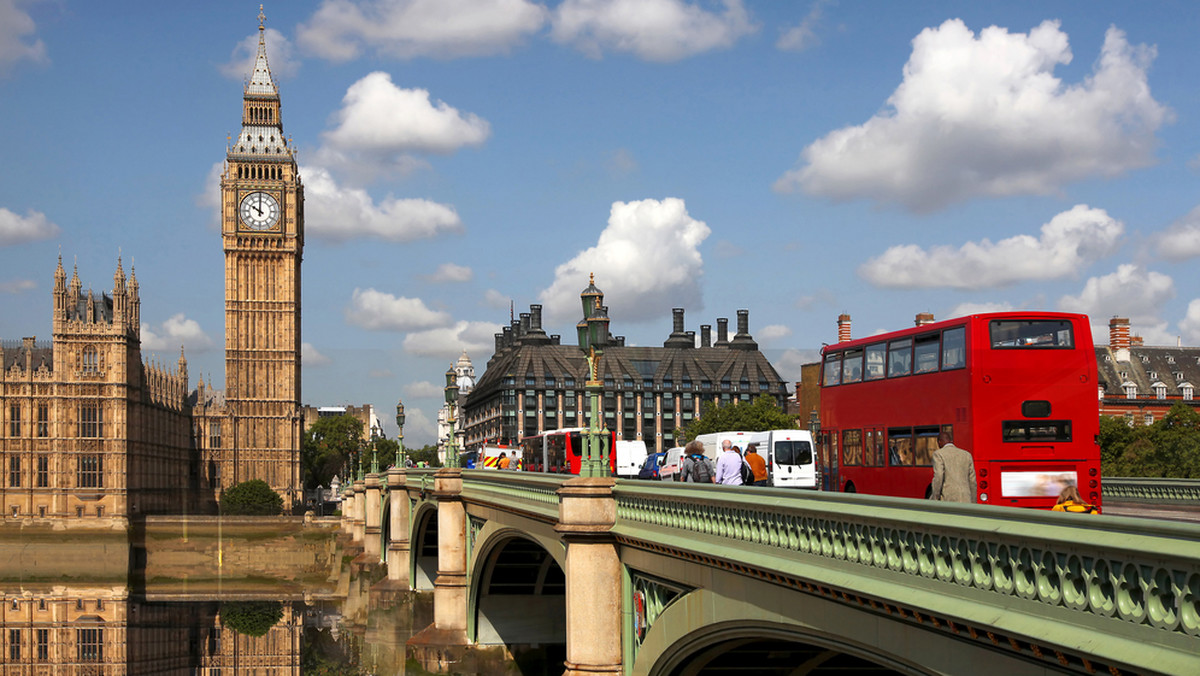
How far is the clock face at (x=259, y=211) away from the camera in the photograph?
14575 centimetres

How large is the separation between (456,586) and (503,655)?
292 cm

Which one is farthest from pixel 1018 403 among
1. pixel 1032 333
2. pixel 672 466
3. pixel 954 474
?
pixel 672 466

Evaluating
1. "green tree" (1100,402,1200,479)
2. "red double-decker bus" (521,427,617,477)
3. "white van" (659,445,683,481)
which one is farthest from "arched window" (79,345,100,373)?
"green tree" (1100,402,1200,479)

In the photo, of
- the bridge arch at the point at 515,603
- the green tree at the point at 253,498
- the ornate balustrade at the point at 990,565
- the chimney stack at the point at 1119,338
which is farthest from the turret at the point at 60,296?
the ornate balustrade at the point at 990,565

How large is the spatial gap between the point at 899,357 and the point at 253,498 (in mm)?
117808

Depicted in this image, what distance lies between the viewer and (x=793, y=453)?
43250 millimetres

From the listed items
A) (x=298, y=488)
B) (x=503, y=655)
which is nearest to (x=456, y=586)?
(x=503, y=655)

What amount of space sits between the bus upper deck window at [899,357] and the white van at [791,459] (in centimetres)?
1597

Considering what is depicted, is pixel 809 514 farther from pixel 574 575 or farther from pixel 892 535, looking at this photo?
pixel 574 575

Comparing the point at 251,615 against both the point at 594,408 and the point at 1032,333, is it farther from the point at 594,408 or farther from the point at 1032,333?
the point at 1032,333

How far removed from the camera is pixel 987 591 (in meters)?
8.90

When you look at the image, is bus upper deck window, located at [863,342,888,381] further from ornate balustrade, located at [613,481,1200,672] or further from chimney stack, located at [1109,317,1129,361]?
chimney stack, located at [1109,317,1129,361]

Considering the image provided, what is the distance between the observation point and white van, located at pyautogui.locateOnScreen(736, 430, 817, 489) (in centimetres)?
4284

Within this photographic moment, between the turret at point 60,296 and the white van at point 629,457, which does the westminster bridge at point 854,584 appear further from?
the turret at point 60,296
